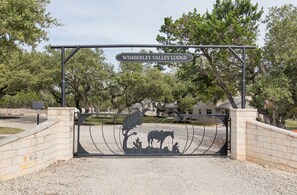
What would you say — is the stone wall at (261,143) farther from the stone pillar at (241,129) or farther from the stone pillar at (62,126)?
the stone pillar at (62,126)

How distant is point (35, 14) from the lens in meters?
8.95

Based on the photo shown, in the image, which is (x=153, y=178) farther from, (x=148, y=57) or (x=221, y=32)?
(x=221, y=32)

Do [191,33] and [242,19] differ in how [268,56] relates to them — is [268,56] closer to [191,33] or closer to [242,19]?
[242,19]

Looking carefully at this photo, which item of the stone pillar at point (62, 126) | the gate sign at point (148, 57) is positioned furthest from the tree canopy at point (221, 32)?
the stone pillar at point (62, 126)

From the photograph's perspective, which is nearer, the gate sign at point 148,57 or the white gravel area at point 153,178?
the white gravel area at point 153,178

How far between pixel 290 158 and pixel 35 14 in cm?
877

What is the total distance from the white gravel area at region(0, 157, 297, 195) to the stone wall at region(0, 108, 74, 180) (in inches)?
9.2

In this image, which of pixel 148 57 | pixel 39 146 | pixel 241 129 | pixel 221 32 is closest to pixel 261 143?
pixel 241 129

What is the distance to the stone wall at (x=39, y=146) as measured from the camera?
20.4 ft

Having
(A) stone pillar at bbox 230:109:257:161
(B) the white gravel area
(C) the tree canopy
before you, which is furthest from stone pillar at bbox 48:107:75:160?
(C) the tree canopy

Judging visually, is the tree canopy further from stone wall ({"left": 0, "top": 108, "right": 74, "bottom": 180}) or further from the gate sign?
stone wall ({"left": 0, "top": 108, "right": 74, "bottom": 180})

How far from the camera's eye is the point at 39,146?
726cm

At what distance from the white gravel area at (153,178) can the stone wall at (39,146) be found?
235 mm

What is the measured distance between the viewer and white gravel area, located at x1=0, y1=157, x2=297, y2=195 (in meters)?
5.77
